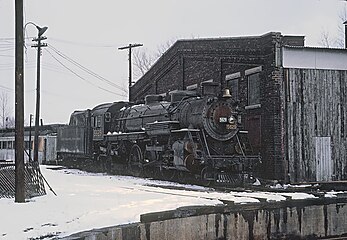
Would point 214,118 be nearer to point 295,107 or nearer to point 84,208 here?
point 295,107

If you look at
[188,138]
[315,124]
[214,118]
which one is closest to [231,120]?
[214,118]

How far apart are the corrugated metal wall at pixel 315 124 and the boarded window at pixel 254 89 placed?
1.57m

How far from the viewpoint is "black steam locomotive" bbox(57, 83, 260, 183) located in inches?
730

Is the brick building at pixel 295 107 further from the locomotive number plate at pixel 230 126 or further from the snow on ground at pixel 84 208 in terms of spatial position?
the snow on ground at pixel 84 208

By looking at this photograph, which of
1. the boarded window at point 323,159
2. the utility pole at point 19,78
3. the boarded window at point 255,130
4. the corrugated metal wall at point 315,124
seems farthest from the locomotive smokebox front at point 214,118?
the utility pole at point 19,78

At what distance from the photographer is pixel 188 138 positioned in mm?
18844

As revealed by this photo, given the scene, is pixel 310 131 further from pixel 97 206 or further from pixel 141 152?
pixel 97 206

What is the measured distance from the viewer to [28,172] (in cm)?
1316

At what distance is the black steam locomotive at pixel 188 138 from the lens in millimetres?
18547

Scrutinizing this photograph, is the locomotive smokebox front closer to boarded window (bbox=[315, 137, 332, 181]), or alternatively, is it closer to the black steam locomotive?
the black steam locomotive

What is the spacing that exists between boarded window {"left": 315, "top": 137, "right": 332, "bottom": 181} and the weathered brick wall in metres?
1.61

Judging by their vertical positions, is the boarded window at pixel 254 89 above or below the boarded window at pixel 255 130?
above

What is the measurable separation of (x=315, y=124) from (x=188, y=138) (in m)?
6.10

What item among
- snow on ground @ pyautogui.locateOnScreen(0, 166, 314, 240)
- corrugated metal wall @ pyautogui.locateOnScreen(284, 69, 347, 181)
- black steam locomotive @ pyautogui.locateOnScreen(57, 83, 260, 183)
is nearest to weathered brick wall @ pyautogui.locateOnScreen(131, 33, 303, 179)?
corrugated metal wall @ pyautogui.locateOnScreen(284, 69, 347, 181)
